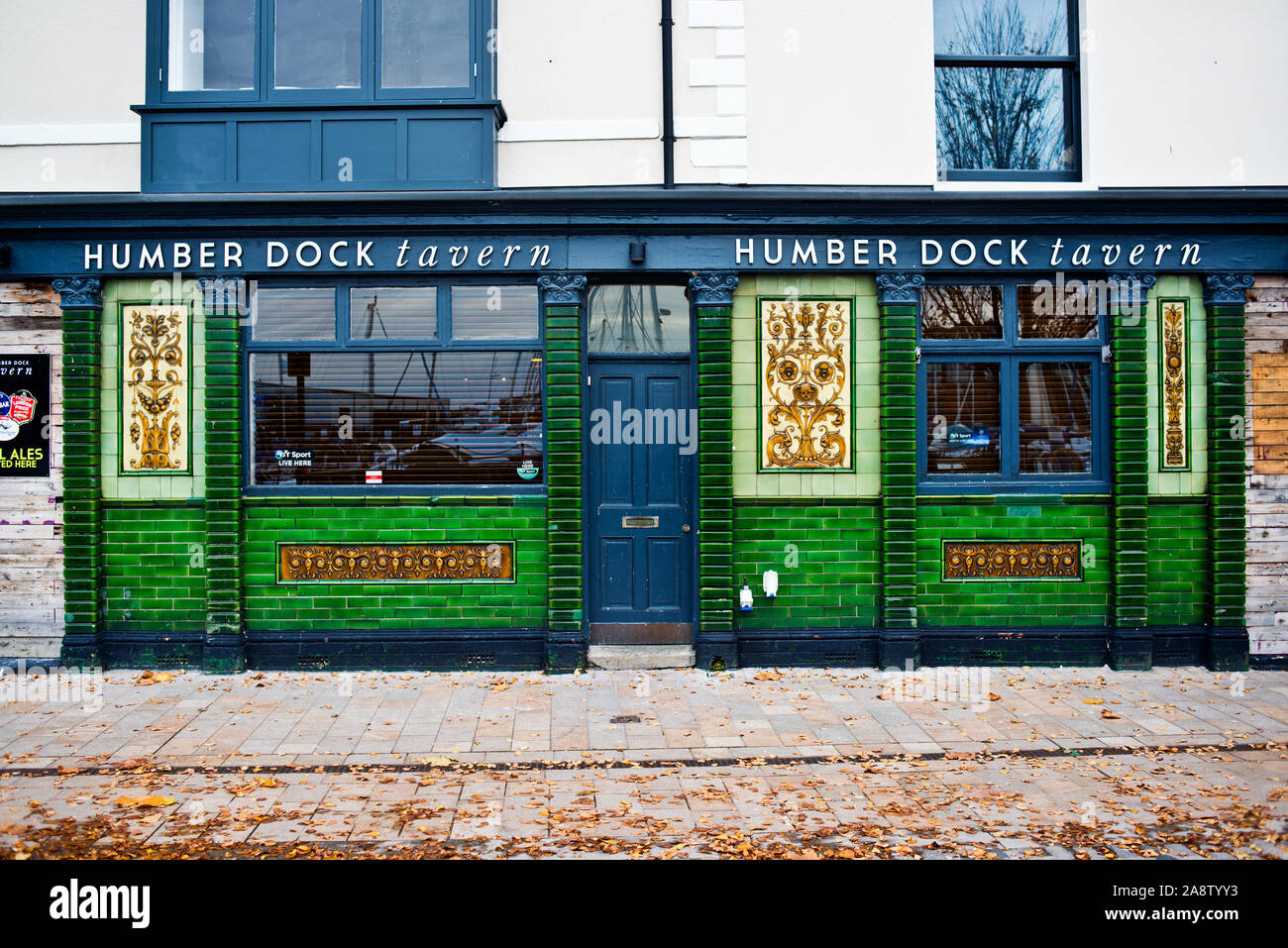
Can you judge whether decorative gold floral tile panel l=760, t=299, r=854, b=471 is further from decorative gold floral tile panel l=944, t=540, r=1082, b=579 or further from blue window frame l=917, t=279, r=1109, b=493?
decorative gold floral tile panel l=944, t=540, r=1082, b=579

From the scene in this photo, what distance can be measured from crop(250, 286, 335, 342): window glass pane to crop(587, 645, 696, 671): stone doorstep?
3.97m

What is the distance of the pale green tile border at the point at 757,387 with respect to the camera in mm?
9008

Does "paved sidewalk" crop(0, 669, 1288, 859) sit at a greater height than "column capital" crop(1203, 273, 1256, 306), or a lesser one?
lesser

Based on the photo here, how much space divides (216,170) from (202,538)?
346cm

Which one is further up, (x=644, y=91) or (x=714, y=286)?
(x=644, y=91)

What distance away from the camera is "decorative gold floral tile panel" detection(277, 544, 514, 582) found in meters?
8.96

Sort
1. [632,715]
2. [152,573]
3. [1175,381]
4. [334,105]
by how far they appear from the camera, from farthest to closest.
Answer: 1. [1175,381]
2. [152,573]
3. [334,105]
4. [632,715]

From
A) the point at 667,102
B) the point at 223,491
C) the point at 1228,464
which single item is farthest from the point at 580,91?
the point at 1228,464

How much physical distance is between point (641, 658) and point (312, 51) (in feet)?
21.5

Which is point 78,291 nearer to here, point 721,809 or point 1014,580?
point 721,809

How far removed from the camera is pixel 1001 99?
9.41 meters

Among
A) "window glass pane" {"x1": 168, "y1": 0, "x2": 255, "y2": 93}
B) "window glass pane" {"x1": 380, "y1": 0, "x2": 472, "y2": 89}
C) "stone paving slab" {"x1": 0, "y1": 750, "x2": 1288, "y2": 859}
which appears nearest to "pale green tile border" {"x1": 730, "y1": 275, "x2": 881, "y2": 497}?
"stone paving slab" {"x1": 0, "y1": 750, "x2": 1288, "y2": 859}

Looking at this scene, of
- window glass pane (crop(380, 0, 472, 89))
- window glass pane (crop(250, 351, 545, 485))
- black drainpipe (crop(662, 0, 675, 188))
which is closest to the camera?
black drainpipe (crop(662, 0, 675, 188))

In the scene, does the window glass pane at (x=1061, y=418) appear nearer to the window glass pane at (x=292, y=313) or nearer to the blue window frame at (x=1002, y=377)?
the blue window frame at (x=1002, y=377)
